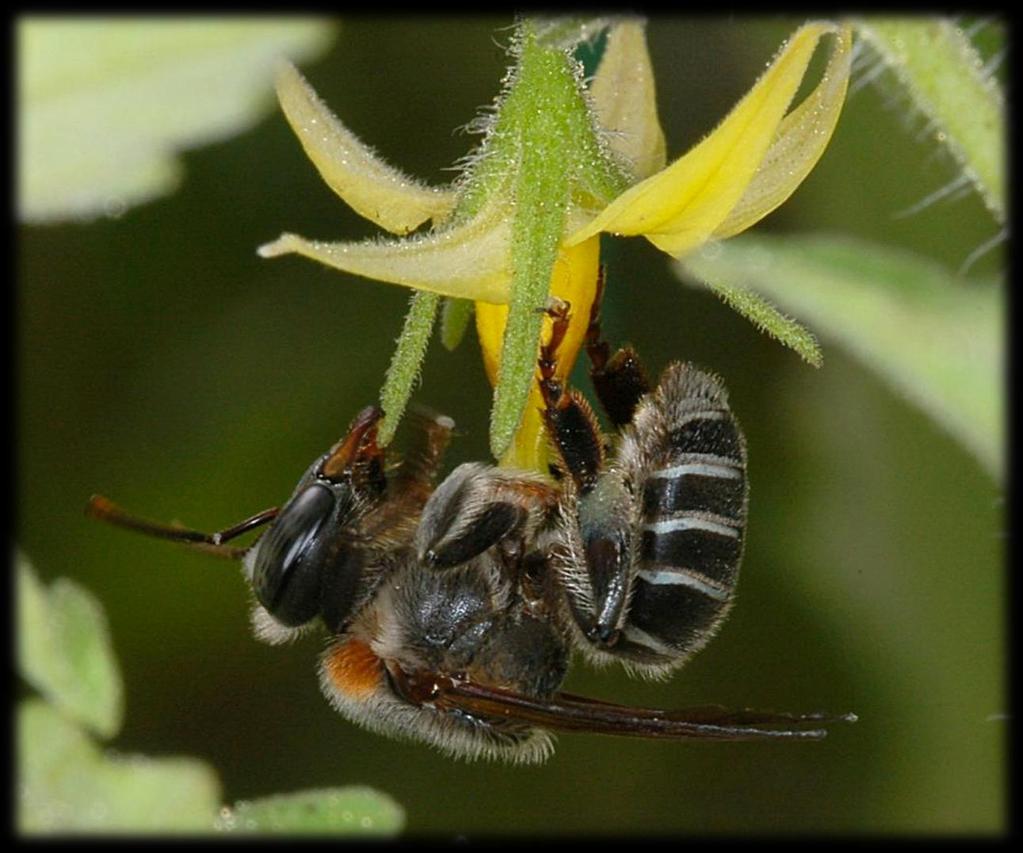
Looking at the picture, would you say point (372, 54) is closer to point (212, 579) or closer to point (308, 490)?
point (212, 579)

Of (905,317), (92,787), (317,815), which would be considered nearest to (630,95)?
(905,317)

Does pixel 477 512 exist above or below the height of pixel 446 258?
below

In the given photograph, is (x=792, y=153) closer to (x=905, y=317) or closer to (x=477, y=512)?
(x=905, y=317)

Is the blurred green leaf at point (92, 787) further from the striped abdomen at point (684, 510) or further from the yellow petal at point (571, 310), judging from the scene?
the striped abdomen at point (684, 510)

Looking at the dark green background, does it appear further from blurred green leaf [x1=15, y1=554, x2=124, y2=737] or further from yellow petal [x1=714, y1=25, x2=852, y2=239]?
blurred green leaf [x1=15, y1=554, x2=124, y2=737]

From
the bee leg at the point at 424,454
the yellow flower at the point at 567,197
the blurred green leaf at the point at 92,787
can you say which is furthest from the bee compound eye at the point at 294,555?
the blurred green leaf at the point at 92,787

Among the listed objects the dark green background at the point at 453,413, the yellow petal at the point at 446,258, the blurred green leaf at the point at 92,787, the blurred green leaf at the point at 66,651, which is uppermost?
the yellow petal at the point at 446,258

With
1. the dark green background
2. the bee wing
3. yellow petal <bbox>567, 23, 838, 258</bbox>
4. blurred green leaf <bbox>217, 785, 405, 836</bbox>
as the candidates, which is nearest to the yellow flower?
yellow petal <bbox>567, 23, 838, 258</bbox>
